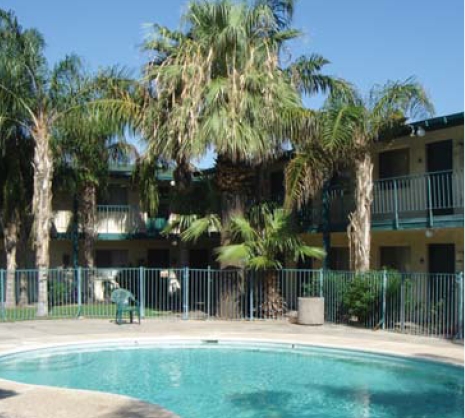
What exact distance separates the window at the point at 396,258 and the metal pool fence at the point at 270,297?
2618 mm

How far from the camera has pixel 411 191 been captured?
885 inches

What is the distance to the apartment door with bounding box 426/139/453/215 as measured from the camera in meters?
21.1

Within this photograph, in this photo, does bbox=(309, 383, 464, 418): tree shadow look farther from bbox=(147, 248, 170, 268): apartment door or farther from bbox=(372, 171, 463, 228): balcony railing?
bbox=(147, 248, 170, 268): apartment door

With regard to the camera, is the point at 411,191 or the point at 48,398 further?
the point at 411,191

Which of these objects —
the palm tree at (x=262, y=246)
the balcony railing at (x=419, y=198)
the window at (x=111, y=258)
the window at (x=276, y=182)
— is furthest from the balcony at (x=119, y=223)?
the balcony railing at (x=419, y=198)

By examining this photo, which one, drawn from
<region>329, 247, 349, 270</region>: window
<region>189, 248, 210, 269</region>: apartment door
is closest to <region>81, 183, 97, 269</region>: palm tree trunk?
<region>189, 248, 210, 269</region>: apartment door

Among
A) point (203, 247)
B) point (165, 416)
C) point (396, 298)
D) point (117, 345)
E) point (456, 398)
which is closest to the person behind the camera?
point (165, 416)

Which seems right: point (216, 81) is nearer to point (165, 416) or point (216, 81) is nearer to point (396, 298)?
point (396, 298)

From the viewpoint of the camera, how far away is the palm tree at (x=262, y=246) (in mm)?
22219

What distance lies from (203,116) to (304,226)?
6.16m

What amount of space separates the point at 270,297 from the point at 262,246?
6.13 ft

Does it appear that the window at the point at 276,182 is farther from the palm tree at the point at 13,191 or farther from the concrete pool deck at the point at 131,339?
the palm tree at the point at 13,191

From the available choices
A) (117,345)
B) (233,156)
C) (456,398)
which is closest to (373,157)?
(233,156)

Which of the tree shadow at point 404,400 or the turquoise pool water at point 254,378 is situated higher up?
the turquoise pool water at point 254,378
